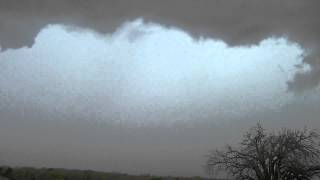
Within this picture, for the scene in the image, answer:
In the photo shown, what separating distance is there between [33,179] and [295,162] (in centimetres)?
5144

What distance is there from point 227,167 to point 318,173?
9.01m

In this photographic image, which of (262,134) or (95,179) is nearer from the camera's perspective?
(262,134)

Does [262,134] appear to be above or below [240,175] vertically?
above

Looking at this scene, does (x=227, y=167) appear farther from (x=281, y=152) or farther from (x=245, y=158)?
(x=281, y=152)

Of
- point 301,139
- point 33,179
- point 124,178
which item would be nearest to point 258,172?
point 301,139

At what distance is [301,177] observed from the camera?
159 feet

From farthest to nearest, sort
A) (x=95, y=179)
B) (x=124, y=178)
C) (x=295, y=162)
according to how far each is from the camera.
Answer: (x=124, y=178) < (x=95, y=179) < (x=295, y=162)

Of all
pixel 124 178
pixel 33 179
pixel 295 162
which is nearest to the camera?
pixel 295 162

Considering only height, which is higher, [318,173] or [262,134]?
[262,134]

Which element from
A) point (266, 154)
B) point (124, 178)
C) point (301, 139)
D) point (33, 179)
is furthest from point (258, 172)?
point (124, 178)

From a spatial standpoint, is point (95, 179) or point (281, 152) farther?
point (95, 179)

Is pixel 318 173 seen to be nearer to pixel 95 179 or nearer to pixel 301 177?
pixel 301 177

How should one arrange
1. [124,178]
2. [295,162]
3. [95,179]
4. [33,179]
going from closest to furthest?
[295,162] → [33,179] → [95,179] → [124,178]

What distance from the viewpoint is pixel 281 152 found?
4834cm
